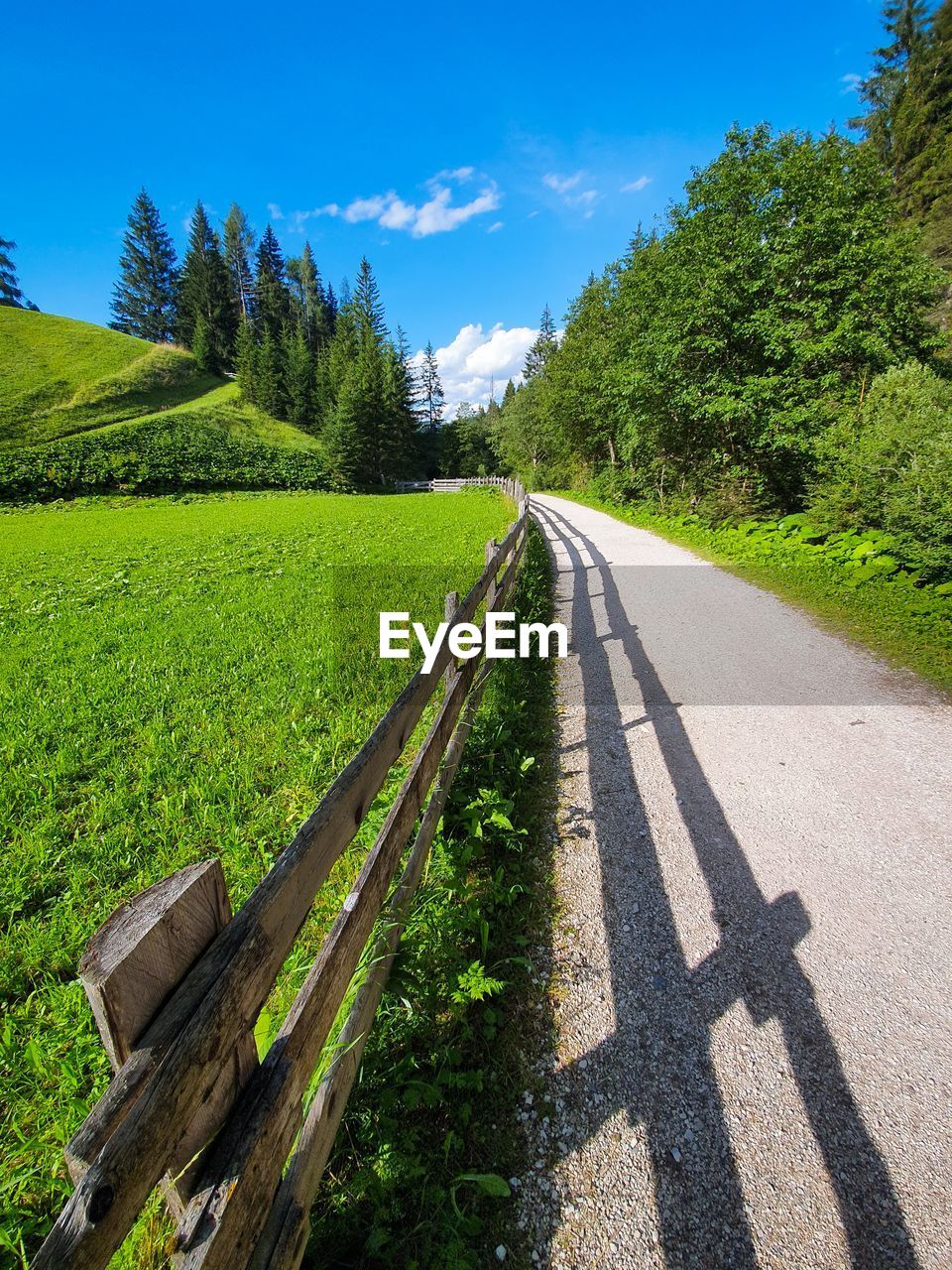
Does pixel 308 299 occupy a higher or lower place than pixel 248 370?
higher

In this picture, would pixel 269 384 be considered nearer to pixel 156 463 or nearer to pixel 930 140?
pixel 156 463

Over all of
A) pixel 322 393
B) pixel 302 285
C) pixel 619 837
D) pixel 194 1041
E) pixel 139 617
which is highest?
pixel 302 285

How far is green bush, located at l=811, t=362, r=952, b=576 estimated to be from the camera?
7.35m

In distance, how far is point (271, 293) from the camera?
65375 mm

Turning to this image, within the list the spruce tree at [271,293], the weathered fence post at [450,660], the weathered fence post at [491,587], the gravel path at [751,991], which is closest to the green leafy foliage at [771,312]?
the weathered fence post at [491,587]

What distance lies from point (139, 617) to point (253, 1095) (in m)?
8.69

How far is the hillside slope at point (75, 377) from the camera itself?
33.7 meters

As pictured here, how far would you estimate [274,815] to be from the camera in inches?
144

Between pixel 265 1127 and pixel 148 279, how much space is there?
99266 millimetres

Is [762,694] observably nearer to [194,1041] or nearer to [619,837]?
[619,837]

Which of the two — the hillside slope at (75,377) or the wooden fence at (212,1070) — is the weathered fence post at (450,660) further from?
the hillside slope at (75,377)

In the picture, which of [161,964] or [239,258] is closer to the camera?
[161,964]

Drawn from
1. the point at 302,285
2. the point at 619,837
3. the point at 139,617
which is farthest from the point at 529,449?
the point at 302,285

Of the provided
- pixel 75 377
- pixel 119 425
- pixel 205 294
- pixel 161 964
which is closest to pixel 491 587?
pixel 161 964
